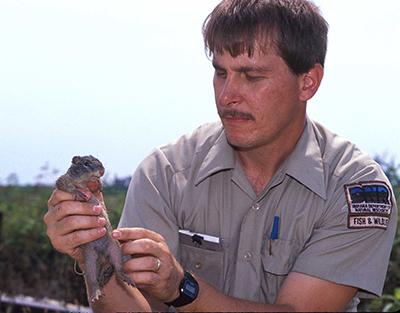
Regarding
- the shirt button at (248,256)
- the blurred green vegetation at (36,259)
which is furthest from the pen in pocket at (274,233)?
the blurred green vegetation at (36,259)

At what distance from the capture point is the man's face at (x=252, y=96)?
10.9ft

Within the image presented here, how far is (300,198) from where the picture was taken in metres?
3.49

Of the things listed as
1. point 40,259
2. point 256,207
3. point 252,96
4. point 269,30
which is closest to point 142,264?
point 256,207

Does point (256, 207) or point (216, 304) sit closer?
point (216, 304)

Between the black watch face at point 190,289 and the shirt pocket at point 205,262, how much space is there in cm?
72

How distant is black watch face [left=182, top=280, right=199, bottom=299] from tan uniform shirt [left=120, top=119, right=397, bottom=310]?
705 millimetres

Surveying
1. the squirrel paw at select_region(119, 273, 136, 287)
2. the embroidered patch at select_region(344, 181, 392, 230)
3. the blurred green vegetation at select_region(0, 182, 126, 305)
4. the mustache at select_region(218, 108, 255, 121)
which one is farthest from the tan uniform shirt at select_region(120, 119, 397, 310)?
the blurred green vegetation at select_region(0, 182, 126, 305)

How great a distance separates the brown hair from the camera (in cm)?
348

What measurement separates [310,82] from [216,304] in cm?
201

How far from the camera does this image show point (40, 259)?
266 inches

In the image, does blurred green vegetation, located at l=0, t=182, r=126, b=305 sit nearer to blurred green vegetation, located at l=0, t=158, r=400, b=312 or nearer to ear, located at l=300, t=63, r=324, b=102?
blurred green vegetation, located at l=0, t=158, r=400, b=312

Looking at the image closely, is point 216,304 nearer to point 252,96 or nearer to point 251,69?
point 252,96

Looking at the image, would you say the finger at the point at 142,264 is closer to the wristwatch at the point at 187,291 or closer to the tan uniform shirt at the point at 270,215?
the wristwatch at the point at 187,291

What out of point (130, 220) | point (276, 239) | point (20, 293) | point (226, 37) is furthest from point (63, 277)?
point (226, 37)
